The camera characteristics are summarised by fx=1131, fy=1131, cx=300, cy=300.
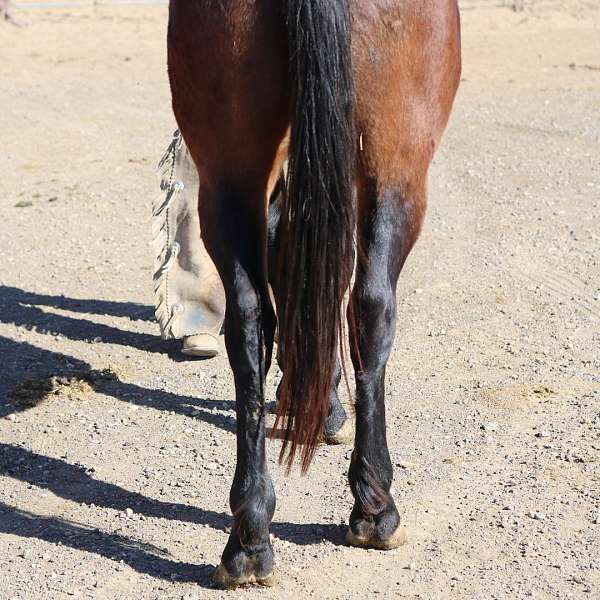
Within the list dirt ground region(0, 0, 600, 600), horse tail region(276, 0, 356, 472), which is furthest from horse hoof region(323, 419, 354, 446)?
horse tail region(276, 0, 356, 472)

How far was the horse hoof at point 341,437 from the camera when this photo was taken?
4168 millimetres

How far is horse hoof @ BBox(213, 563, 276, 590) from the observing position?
321 centimetres

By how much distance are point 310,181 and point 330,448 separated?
1.44 metres

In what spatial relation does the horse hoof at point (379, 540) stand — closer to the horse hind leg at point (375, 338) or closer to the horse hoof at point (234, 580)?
the horse hind leg at point (375, 338)

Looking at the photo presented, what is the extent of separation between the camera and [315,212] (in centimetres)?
303

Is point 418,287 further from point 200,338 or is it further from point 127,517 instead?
point 127,517

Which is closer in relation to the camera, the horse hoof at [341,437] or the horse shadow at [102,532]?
the horse shadow at [102,532]

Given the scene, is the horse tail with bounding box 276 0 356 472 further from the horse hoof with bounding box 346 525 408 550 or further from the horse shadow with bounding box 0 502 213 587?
the horse shadow with bounding box 0 502 213 587

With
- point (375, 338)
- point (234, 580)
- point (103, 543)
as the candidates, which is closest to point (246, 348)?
point (375, 338)

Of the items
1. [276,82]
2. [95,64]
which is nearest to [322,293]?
[276,82]

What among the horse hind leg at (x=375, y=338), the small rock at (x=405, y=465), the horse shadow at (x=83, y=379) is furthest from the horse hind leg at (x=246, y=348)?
the horse shadow at (x=83, y=379)

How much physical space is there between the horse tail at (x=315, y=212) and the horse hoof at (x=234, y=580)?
0.36 m

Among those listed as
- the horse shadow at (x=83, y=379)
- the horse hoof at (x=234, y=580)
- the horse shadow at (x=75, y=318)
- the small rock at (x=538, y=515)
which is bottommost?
the horse shadow at (x=75, y=318)

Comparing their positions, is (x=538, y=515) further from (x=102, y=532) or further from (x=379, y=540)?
(x=102, y=532)
